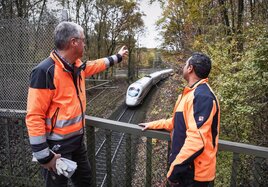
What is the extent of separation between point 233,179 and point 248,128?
3.11 m

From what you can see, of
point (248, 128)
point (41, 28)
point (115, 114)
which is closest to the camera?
point (248, 128)

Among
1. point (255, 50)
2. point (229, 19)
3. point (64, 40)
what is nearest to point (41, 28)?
point (64, 40)

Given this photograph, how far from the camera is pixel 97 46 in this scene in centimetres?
2572

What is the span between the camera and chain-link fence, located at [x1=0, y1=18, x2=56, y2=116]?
19.9 feet

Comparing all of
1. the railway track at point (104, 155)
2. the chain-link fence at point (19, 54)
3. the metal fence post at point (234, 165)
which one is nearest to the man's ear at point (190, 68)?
the metal fence post at point (234, 165)

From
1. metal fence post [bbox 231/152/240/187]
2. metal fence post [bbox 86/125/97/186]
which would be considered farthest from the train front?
metal fence post [bbox 231/152/240/187]

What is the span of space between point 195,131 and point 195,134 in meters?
0.02

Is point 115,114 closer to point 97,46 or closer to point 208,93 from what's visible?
point 97,46

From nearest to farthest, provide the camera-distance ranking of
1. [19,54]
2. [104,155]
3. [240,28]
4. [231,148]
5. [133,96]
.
Result: [231,148]
[19,54]
[240,28]
[104,155]
[133,96]

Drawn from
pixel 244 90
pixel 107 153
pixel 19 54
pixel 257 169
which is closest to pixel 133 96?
pixel 19 54

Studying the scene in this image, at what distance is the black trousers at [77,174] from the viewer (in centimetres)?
259

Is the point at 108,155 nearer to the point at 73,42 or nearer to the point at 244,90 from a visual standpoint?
the point at 73,42

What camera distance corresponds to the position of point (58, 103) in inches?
94.7

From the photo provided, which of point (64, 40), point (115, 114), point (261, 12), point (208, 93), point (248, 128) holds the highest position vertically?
point (261, 12)
